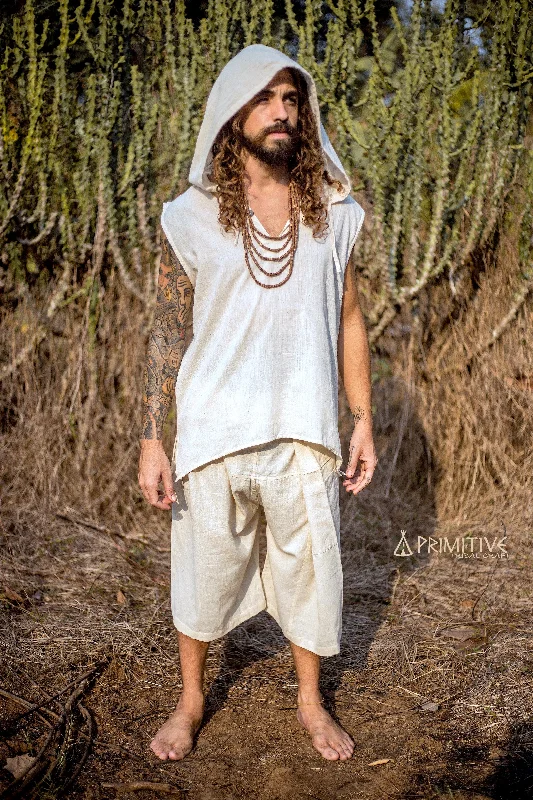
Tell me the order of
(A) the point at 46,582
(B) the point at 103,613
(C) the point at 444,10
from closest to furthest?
(B) the point at 103,613, (A) the point at 46,582, (C) the point at 444,10

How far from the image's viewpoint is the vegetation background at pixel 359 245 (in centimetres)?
442

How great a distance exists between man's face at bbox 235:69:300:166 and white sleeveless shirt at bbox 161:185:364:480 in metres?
0.20

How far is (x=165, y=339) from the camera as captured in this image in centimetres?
244

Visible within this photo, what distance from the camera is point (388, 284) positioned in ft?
15.3

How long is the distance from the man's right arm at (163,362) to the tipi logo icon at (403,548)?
2.18 m

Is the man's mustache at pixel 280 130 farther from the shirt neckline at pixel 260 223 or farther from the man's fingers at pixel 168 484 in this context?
the man's fingers at pixel 168 484

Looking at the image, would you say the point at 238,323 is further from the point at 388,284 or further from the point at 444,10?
the point at 444,10

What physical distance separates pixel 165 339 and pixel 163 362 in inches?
2.7

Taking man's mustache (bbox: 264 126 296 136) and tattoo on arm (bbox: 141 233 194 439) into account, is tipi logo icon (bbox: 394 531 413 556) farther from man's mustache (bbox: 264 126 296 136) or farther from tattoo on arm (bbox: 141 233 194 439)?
man's mustache (bbox: 264 126 296 136)

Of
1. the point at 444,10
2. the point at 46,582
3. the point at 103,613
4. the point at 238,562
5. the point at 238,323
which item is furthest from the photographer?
the point at 444,10

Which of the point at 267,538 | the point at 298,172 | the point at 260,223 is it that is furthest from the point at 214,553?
the point at 298,172

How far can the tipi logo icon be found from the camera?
4.32 m

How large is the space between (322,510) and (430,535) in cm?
234

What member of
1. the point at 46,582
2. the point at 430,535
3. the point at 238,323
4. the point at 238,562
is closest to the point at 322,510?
the point at 238,562
